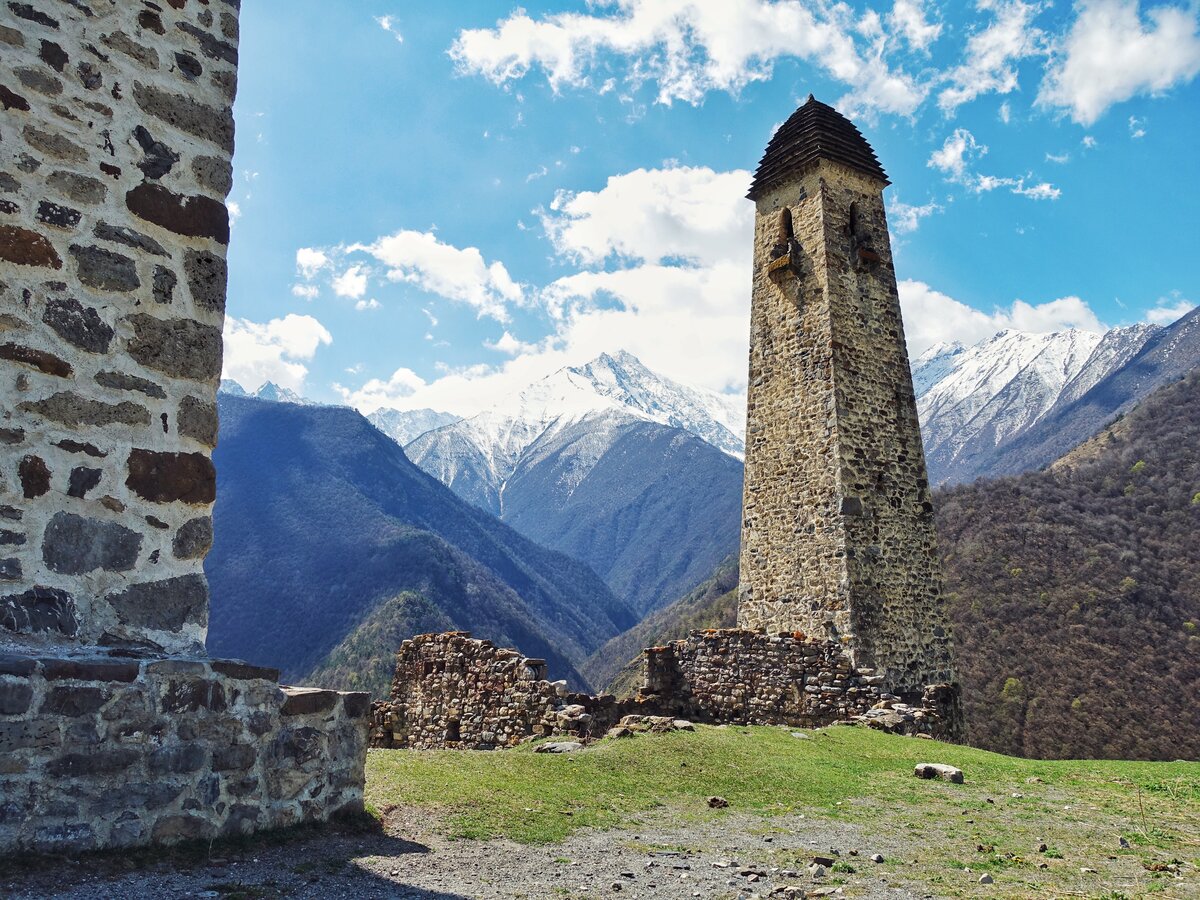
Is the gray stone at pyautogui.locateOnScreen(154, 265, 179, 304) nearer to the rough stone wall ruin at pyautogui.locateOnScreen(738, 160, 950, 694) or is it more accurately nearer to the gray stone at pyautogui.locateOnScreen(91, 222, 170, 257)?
the gray stone at pyautogui.locateOnScreen(91, 222, 170, 257)

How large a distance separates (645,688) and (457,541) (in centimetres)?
11626

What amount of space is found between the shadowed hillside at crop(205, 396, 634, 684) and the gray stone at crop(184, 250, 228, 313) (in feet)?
194

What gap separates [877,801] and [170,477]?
264 inches

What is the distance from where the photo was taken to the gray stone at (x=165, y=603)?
464 cm

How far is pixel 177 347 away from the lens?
5.04 metres

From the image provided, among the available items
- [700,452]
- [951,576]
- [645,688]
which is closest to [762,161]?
[645,688]

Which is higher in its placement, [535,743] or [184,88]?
[184,88]

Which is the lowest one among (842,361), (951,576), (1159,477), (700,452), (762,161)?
(951,576)

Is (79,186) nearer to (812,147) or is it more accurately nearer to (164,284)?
(164,284)

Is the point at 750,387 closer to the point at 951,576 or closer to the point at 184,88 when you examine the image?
the point at 184,88

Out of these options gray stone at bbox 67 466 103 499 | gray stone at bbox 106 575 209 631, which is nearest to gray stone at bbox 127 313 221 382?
gray stone at bbox 67 466 103 499

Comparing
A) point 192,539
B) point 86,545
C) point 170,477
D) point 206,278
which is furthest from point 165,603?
point 206,278

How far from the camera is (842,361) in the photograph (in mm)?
17031

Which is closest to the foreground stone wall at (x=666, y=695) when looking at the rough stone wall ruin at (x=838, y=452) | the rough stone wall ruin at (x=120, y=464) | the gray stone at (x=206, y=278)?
the rough stone wall ruin at (x=838, y=452)
